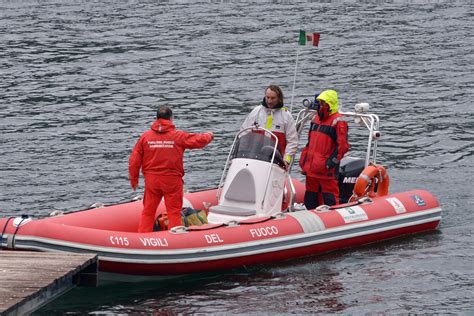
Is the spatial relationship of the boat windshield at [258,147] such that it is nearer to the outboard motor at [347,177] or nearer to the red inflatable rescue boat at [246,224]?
the red inflatable rescue boat at [246,224]

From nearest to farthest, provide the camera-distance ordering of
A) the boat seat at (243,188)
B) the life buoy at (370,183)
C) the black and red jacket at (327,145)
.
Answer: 1. the boat seat at (243,188)
2. the black and red jacket at (327,145)
3. the life buoy at (370,183)

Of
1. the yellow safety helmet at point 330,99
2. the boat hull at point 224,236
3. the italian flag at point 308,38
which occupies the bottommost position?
the boat hull at point 224,236

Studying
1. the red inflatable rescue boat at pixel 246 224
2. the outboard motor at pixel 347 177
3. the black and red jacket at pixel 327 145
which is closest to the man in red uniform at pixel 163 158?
the red inflatable rescue boat at pixel 246 224

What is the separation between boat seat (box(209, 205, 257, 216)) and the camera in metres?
13.8

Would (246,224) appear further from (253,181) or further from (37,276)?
(37,276)

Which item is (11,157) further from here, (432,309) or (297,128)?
(432,309)

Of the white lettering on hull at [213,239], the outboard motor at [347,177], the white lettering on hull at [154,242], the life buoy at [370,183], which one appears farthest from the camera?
the outboard motor at [347,177]

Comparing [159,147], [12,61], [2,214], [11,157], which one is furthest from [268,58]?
[159,147]

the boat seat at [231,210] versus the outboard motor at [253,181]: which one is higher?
the outboard motor at [253,181]

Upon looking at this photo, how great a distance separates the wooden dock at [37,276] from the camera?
1059 cm

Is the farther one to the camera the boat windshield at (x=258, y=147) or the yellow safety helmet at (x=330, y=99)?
the yellow safety helmet at (x=330, y=99)

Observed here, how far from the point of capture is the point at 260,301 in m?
12.2

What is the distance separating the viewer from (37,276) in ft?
36.5

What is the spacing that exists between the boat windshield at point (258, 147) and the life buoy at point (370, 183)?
53.0 inches
